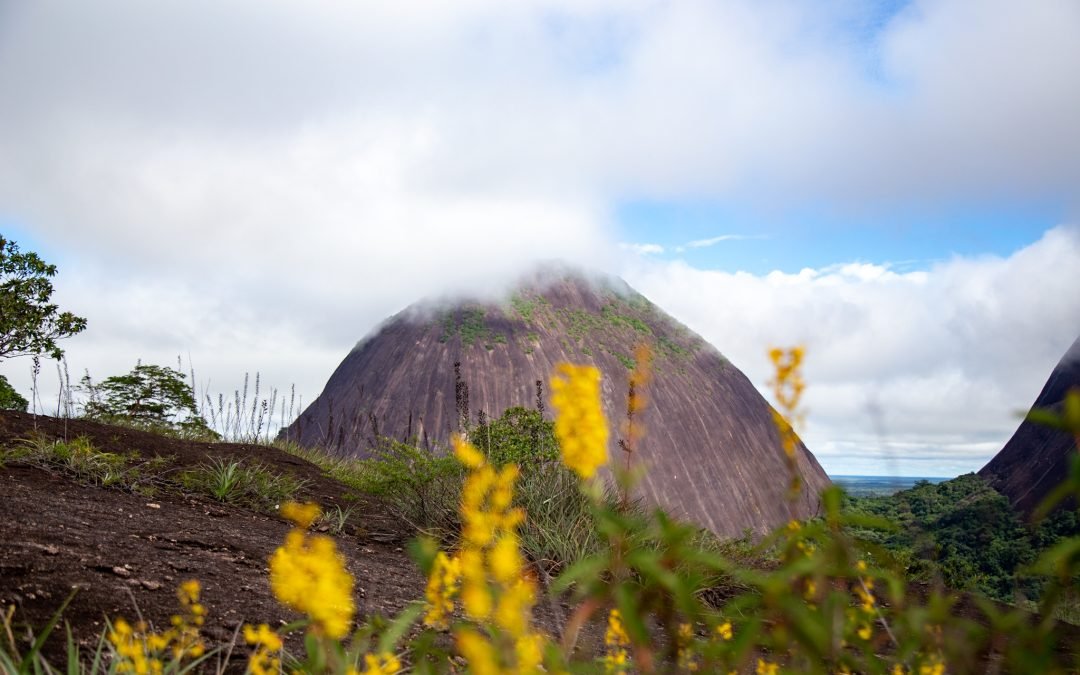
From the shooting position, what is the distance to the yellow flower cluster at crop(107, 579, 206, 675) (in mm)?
2254

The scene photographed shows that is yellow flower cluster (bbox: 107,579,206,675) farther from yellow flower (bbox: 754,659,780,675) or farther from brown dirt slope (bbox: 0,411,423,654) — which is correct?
yellow flower (bbox: 754,659,780,675)

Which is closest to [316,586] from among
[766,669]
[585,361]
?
[766,669]

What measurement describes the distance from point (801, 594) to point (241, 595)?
342cm

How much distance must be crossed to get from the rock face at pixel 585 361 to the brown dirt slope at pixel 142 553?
31.0m

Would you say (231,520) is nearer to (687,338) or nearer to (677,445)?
(677,445)

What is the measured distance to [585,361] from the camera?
4841 cm

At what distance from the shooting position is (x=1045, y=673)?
1.32 metres

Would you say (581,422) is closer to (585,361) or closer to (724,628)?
(724,628)

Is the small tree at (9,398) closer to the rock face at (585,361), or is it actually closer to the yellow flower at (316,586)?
the yellow flower at (316,586)

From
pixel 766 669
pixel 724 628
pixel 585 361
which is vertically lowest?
pixel 766 669

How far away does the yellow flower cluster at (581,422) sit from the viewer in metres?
1.34

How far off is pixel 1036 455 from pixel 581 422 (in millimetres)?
55824

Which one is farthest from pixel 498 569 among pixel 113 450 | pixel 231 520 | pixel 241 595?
pixel 113 450

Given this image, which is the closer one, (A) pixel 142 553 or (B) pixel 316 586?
(B) pixel 316 586
